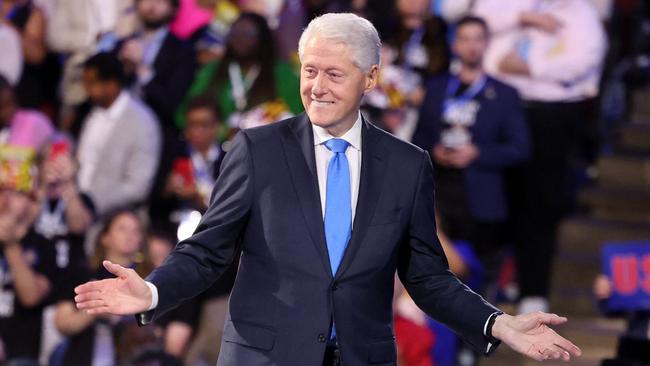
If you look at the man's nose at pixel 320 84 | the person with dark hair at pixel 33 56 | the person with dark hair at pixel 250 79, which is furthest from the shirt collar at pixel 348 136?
the person with dark hair at pixel 33 56

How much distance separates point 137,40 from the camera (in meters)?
7.77

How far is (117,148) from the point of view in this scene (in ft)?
24.1

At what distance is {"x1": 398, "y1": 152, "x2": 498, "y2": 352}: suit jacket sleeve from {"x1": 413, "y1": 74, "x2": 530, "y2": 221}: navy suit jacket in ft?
11.3

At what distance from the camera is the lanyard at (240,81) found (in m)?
7.33

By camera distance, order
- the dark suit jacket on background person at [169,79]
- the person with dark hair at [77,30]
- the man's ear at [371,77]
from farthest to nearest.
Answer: the person with dark hair at [77,30] → the dark suit jacket on background person at [169,79] → the man's ear at [371,77]

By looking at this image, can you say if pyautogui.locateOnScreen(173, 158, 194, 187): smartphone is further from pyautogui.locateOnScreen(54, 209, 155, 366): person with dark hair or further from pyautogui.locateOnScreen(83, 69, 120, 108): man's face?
pyautogui.locateOnScreen(83, 69, 120, 108): man's face

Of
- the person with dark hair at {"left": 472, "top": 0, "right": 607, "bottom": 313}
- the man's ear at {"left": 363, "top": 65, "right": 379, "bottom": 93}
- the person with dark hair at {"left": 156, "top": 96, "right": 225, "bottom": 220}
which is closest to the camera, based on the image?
the man's ear at {"left": 363, "top": 65, "right": 379, "bottom": 93}

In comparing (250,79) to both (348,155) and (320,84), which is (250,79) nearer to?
(348,155)

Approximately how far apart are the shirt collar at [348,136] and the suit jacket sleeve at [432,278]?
0.58 feet

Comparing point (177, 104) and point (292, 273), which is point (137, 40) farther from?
point (292, 273)

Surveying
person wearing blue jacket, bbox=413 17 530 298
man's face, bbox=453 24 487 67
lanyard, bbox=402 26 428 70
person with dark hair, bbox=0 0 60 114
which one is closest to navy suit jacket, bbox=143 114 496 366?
person wearing blue jacket, bbox=413 17 530 298

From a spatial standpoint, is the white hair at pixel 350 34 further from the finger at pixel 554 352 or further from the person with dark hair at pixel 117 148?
the person with dark hair at pixel 117 148

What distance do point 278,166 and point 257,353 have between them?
45 cm

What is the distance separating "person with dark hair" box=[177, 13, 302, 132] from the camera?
7.24m
